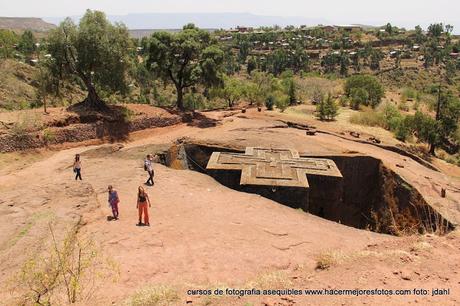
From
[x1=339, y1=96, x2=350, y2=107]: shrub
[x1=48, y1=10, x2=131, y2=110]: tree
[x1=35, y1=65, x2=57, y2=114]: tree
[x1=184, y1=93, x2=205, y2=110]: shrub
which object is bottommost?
[x1=184, y1=93, x2=205, y2=110]: shrub

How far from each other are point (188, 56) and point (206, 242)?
1980cm

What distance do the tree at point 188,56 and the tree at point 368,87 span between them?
17.7 metres

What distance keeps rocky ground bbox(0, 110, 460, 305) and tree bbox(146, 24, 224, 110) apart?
11.3m

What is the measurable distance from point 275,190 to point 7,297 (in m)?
8.68

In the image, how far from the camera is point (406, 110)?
39.7 meters

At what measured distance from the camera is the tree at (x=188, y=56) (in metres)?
25.8

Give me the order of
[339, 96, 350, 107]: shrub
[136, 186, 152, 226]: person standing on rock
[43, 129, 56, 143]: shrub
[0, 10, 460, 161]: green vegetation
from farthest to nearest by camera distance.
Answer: [339, 96, 350, 107]: shrub → [0, 10, 460, 161]: green vegetation → [43, 129, 56, 143]: shrub → [136, 186, 152, 226]: person standing on rock

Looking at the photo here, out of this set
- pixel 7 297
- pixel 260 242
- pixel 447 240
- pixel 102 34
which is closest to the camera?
pixel 7 297

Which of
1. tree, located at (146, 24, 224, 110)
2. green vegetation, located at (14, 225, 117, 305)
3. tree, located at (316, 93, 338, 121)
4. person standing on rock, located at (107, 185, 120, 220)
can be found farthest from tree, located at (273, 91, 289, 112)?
green vegetation, located at (14, 225, 117, 305)

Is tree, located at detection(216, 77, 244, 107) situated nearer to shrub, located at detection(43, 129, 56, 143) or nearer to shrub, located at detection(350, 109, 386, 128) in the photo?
shrub, located at detection(350, 109, 386, 128)

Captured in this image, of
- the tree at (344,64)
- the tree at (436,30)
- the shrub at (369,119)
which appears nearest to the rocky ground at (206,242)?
the shrub at (369,119)

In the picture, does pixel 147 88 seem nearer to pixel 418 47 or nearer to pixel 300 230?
pixel 300 230

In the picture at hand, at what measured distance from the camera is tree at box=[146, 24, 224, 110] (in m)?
25.8

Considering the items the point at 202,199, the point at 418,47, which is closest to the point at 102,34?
the point at 202,199
